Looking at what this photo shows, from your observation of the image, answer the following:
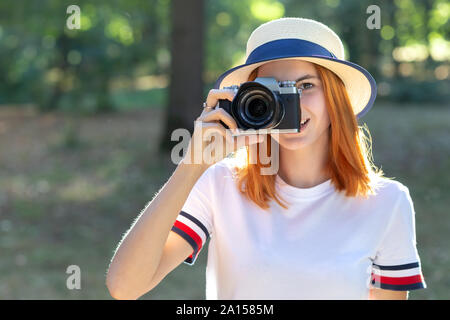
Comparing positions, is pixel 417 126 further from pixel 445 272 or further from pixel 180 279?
pixel 180 279

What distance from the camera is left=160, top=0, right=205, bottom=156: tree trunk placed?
8633 mm

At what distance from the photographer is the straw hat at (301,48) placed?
6.67ft

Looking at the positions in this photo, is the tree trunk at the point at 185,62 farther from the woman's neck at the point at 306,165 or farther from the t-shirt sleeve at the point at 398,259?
the t-shirt sleeve at the point at 398,259

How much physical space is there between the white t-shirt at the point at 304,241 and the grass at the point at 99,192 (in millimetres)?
3250

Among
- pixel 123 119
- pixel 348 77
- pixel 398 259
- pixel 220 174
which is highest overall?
pixel 123 119

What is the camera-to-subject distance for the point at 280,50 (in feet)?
6.66

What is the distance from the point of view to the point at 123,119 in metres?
14.6

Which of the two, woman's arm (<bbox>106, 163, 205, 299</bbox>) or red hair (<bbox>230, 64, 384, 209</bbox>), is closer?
woman's arm (<bbox>106, 163, 205, 299</bbox>)

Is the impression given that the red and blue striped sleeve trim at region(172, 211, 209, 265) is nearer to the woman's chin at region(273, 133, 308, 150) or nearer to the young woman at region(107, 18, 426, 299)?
the young woman at region(107, 18, 426, 299)

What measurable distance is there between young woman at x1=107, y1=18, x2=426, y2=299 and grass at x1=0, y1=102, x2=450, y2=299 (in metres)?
3.24

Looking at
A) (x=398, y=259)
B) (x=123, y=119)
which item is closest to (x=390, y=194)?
(x=398, y=259)

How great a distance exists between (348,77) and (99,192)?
639 cm

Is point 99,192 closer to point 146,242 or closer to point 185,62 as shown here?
point 185,62

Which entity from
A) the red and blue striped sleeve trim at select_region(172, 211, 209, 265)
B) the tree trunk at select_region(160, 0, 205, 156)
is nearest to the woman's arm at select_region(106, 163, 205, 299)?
the red and blue striped sleeve trim at select_region(172, 211, 209, 265)
